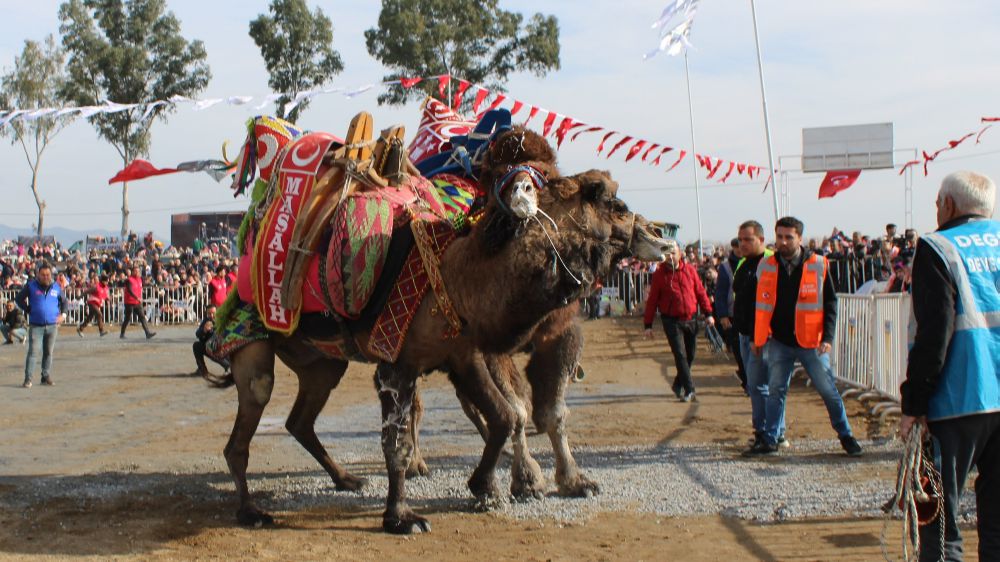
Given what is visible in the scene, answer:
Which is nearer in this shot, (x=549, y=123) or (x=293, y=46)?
(x=549, y=123)

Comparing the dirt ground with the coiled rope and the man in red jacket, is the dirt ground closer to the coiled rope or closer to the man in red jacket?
the man in red jacket

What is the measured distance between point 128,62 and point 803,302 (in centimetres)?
3165

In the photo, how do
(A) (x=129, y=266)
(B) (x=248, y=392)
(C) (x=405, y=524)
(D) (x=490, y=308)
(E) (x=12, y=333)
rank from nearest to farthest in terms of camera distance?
(D) (x=490, y=308), (C) (x=405, y=524), (B) (x=248, y=392), (E) (x=12, y=333), (A) (x=129, y=266)

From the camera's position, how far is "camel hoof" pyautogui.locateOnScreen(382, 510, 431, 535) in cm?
628

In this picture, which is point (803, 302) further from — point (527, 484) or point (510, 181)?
point (510, 181)

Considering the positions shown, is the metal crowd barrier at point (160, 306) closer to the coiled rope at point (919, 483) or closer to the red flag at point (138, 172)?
the red flag at point (138, 172)

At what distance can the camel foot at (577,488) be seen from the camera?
23.5ft

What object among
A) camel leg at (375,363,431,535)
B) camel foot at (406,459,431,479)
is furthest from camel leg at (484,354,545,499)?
camel foot at (406,459,431,479)

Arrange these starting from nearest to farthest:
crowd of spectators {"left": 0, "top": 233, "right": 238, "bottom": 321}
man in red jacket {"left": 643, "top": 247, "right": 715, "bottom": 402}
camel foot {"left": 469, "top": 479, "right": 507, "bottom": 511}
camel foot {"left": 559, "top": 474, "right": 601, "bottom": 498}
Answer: camel foot {"left": 469, "top": 479, "right": 507, "bottom": 511} < camel foot {"left": 559, "top": 474, "right": 601, "bottom": 498} < man in red jacket {"left": 643, "top": 247, "right": 715, "bottom": 402} < crowd of spectators {"left": 0, "top": 233, "right": 238, "bottom": 321}

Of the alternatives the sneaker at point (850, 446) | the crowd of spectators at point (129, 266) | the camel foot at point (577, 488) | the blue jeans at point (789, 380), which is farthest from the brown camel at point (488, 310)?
the crowd of spectators at point (129, 266)

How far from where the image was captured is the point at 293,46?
110ft

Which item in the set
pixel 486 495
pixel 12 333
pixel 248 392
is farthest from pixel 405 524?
pixel 12 333

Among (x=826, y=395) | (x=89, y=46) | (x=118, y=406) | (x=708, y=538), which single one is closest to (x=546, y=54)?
(x=89, y=46)

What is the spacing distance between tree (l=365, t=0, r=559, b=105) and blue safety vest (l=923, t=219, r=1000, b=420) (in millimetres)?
27253
